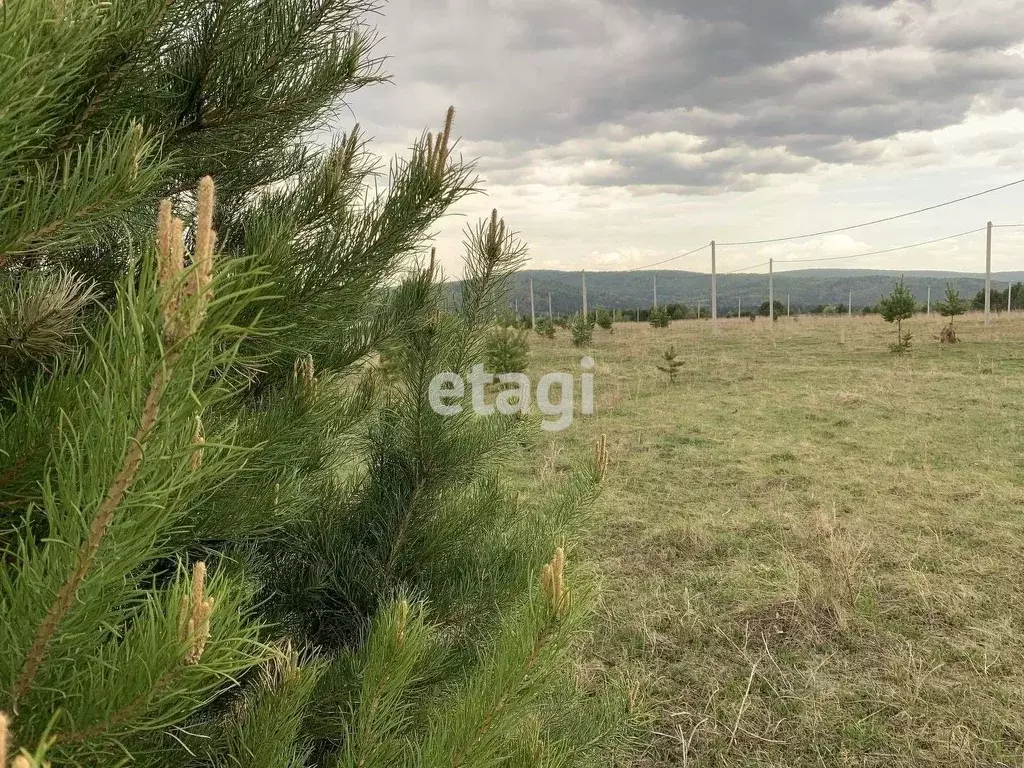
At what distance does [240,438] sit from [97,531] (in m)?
0.75

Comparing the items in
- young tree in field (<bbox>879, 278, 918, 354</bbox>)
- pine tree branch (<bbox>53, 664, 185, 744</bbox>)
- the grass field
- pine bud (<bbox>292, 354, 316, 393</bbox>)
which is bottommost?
the grass field

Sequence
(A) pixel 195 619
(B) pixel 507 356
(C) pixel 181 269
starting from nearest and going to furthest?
1. (C) pixel 181 269
2. (A) pixel 195 619
3. (B) pixel 507 356

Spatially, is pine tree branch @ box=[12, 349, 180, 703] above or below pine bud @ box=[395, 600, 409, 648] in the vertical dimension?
above

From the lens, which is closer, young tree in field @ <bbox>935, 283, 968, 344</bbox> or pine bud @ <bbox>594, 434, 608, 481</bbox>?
pine bud @ <bbox>594, 434, 608, 481</bbox>

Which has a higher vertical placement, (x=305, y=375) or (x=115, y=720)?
(x=305, y=375)

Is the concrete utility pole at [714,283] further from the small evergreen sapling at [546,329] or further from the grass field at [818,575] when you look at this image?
the grass field at [818,575]

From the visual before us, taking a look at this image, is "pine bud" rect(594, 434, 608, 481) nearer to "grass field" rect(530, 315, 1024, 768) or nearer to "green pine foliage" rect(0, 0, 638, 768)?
"green pine foliage" rect(0, 0, 638, 768)

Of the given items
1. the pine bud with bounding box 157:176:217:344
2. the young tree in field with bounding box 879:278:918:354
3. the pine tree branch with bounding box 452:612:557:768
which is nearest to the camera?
the pine bud with bounding box 157:176:217:344

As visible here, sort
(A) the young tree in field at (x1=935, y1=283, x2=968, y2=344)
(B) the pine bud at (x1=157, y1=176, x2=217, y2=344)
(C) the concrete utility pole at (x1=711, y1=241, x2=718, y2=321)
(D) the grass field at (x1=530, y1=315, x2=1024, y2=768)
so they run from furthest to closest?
(C) the concrete utility pole at (x1=711, y1=241, x2=718, y2=321)
(A) the young tree in field at (x1=935, y1=283, x2=968, y2=344)
(D) the grass field at (x1=530, y1=315, x2=1024, y2=768)
(B) the pine bud at (x1=157, y1=176, x2=217, y2=344)

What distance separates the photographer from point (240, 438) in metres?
1.32

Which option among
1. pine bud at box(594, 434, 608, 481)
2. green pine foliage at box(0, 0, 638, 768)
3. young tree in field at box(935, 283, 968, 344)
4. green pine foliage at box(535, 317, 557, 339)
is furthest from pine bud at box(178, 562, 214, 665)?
green pine foliage at box(535, 317, 557, 339)

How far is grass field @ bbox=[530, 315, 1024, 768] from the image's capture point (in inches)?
127

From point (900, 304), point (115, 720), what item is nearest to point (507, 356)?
point (115, 720)

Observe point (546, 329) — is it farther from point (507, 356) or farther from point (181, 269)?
point (181, 269)
